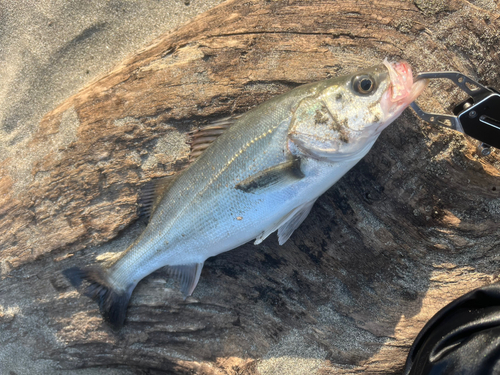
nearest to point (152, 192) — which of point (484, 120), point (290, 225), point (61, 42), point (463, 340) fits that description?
point (290, 225)

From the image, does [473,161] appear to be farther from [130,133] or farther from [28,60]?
[28,60]

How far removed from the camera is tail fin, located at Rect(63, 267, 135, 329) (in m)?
2.85

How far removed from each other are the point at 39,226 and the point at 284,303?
2480 mm

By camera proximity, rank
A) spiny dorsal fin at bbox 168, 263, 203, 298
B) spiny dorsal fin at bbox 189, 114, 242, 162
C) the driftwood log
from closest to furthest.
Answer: the driftwood log
spiny dorsal fin at bbox 189, 114, 242, 162
spiny dorsal fin at bbox 168, 263, 203, 298

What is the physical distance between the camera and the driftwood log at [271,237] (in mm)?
2508

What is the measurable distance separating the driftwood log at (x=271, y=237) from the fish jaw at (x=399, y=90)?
43 cm

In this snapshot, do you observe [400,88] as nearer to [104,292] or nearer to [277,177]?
[277,177]

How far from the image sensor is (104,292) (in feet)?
9.43

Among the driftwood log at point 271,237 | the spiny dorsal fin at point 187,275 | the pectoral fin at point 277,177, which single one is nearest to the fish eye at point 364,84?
the driftwood log at point 271,237

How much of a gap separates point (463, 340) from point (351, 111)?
1.94 m

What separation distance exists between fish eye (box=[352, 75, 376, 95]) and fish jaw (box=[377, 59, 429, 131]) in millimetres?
110

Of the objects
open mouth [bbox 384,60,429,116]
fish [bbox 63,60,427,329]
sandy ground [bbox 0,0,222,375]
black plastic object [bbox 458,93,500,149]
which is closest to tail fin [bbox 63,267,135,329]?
fish [bbox 63,60,427,329]

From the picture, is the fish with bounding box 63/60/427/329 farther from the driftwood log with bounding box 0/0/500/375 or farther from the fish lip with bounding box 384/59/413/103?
the driftwood log with bounding box 0/0/500/375

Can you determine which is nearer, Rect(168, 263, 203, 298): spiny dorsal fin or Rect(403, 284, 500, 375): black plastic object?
Rect(403, 284, 500, 375): black plastic object
